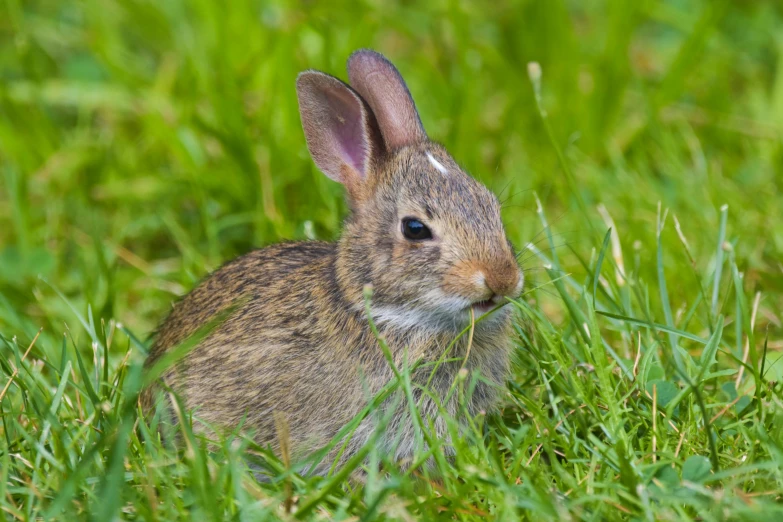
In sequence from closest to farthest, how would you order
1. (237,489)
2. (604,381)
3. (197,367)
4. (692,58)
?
(237,489) → (604,381) → (197,367) → (692,58)

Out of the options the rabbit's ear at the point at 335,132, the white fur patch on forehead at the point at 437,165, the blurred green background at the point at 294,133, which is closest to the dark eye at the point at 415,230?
the white fur patch on forehead at the point at 437,165

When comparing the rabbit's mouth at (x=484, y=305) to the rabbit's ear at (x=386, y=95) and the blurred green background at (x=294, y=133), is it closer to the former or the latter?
the rabbit's ear at (x=386, y=95)

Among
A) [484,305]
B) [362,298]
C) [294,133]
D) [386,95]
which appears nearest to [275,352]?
[362,298]

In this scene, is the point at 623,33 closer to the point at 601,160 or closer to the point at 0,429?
the point at 601,160

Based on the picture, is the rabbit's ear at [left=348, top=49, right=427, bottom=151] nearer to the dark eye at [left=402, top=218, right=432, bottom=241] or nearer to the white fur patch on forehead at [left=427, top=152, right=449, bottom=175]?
the white fur patch on forehead at [left=427, top=152, right=449, bottom=175]

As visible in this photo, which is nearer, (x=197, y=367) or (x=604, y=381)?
(x=604, y=381)

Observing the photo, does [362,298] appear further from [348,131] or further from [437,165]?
[348,131]

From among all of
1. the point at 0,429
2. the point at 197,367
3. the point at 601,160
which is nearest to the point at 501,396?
the point at 197,367
